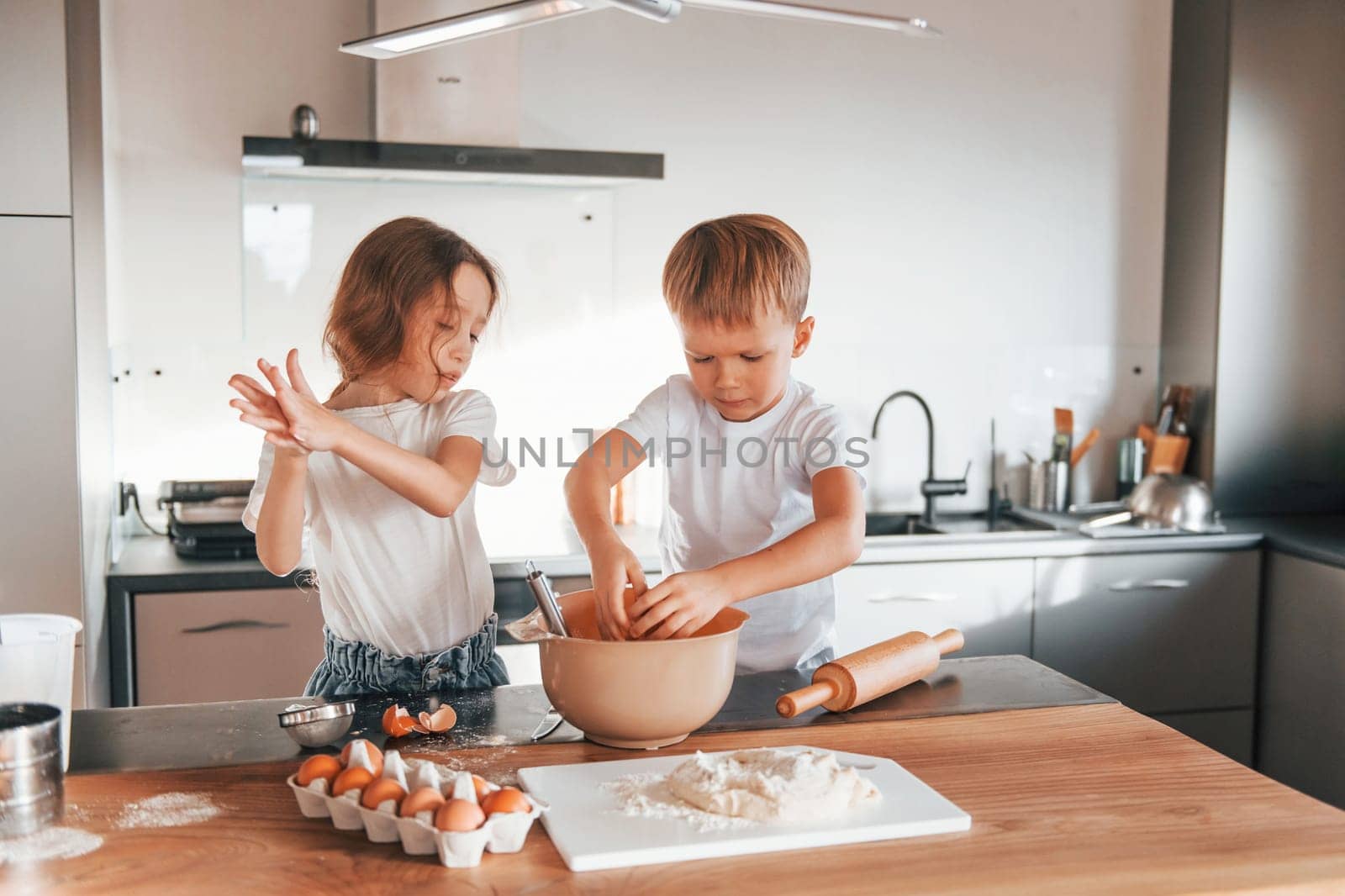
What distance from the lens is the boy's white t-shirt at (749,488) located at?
1.55 m

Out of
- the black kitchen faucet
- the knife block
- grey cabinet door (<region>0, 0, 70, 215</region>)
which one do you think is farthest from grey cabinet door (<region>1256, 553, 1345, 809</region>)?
grey cabinet door (<region>0, 0, 70, 215</region>)

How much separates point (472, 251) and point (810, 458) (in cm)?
50

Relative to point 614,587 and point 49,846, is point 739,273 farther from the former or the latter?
point 49,846

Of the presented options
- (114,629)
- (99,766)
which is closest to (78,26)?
(114,629)

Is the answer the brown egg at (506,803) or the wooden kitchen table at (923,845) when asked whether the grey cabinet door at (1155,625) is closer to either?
the wooden kitchen table at (923,845)

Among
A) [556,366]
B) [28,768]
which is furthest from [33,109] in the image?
[28,768]

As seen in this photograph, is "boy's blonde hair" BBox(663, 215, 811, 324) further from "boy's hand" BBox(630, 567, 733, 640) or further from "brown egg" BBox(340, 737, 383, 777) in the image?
"brown egg" BBox(340, 737, 383, 777)

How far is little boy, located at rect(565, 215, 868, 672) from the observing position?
1253 mm

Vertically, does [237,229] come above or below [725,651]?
above

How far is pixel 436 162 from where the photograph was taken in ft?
7.76

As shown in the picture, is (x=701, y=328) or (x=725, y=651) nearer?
(x=725, y=651)

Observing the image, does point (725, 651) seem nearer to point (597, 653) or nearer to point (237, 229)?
point (597, 653)

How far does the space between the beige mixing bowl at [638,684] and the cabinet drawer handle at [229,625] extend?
4.36 feet

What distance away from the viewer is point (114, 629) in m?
2.25
